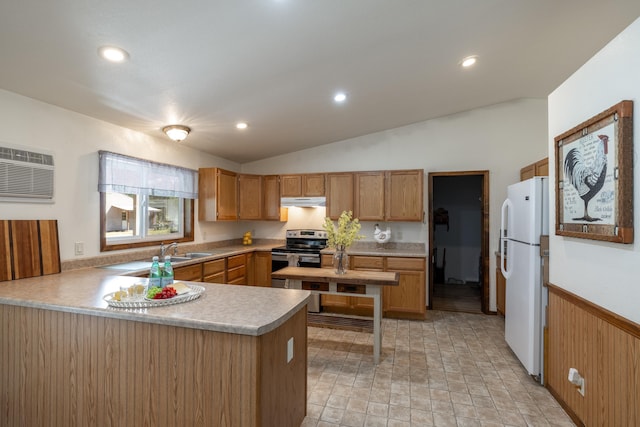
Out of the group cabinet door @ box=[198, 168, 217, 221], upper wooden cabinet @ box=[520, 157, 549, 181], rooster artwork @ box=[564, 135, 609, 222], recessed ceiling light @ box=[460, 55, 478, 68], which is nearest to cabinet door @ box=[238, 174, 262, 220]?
cabinet door @ box=[198, 168, 217, 221]

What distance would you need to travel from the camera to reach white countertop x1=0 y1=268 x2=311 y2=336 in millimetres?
1426

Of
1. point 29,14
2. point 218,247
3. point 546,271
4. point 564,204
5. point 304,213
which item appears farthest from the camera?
point 304,213

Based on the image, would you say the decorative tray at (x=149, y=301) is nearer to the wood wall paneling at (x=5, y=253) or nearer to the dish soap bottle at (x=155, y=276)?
the dish soap bottle at (x=155, y=276)

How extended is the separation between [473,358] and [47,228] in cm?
408

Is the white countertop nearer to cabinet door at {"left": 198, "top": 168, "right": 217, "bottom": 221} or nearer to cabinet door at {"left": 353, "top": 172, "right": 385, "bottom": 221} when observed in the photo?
cabinet door at {"left": 198, "top": 168, "right": 217, "bottom": 221}

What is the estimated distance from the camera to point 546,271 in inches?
101

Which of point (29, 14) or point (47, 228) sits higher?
point (29, 14)

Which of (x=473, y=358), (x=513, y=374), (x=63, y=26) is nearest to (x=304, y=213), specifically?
(x=473, y=358)

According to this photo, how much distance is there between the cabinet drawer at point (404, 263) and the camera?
161 inches

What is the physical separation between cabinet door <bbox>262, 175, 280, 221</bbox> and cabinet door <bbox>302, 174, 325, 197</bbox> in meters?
0.49

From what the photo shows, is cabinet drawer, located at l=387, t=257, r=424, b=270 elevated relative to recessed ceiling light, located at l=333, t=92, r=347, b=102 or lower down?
lower down

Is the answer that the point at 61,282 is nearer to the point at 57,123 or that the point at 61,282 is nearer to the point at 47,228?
the point at 47,228

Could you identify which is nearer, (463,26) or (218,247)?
(463,26)

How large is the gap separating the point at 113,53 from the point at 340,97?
202 cm
